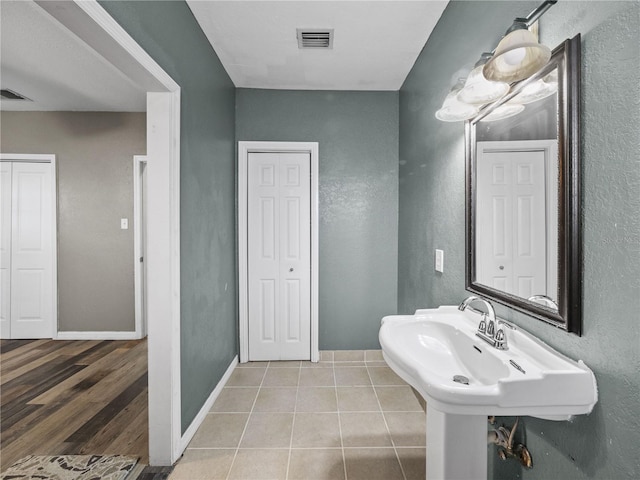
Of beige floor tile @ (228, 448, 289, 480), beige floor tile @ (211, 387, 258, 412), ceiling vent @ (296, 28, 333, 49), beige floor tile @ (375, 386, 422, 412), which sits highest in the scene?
ceiling vent @ (296, 28, 333, 49)

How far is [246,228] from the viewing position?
309cm

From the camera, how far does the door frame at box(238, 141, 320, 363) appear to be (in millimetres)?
3055

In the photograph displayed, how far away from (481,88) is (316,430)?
211 centimetres

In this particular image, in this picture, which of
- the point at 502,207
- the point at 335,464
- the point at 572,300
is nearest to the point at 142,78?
the point at 502,207

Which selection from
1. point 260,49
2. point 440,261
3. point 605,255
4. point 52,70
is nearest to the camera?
point 605,255

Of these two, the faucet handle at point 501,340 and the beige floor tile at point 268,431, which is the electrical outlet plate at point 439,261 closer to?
the faucet handle at point 501,340

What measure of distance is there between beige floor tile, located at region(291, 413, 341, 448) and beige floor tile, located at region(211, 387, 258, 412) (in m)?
0.42

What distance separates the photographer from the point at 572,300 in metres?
0.99

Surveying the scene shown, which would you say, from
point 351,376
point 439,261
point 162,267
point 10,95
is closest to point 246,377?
point 351,376

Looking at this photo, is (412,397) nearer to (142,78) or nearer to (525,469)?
(525,469)

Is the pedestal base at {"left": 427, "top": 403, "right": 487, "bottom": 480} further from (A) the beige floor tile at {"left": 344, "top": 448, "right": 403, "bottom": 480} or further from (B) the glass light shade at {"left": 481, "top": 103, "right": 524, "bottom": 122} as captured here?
(B) the glass light shade at {"left": 481, "top": 103, "right": 524, "bottom": 122}

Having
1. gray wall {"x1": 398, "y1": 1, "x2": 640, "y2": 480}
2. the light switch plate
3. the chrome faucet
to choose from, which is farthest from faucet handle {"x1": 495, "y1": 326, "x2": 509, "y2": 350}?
the light switch plate

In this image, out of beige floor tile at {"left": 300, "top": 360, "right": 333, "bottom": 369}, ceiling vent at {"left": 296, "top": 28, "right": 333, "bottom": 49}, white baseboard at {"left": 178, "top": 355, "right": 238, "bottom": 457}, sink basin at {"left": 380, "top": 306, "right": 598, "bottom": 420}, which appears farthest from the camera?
beige floor tile at {"left": 300, "top": 360, "right": 333, "bottom": 369}

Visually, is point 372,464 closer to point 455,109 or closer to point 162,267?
point 162,267
